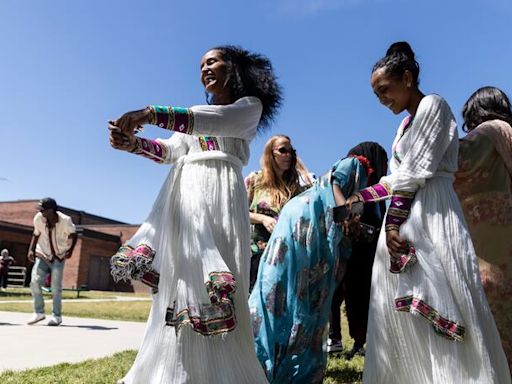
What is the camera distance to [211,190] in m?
2.49

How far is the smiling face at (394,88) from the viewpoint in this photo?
253 centimetres

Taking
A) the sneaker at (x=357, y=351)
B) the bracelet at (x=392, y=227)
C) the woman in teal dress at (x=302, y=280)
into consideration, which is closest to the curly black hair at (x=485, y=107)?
the woman in teal dress at (x=302, y=280)

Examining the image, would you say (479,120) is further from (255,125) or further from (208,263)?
(208,263)

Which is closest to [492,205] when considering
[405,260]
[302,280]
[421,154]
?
[421,154]

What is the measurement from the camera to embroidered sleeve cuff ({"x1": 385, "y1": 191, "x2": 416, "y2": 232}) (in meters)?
2.34

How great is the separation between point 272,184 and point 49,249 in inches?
188

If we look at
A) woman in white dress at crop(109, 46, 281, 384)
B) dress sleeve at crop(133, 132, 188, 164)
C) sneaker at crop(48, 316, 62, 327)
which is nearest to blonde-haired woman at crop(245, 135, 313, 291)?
dress sleeve at crop(133, 132, 188, 164)

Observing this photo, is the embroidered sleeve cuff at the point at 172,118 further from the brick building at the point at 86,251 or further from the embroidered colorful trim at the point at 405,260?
the brick building at the point at 86,251

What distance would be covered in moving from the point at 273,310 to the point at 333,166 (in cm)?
104

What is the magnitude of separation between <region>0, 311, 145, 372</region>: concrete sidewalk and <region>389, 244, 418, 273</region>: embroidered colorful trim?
307cm

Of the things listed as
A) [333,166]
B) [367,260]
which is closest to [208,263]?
[333,166]

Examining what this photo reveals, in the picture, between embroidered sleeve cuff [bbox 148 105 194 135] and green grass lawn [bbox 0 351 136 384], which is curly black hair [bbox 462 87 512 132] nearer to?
embroidered sleeve cuff [bbox 148 105 194 135]

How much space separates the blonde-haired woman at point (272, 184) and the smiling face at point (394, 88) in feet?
5.93

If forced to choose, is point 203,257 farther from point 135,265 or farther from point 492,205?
point 492,205
